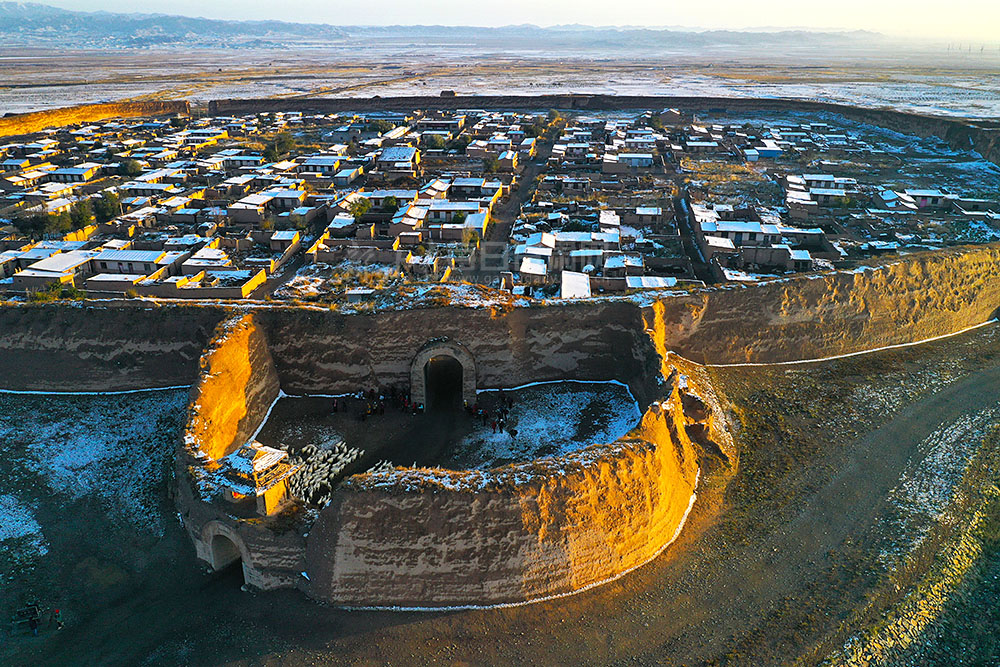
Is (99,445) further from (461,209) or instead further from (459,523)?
(461,209)

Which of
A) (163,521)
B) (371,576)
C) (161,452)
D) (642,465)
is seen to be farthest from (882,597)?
(161,452)

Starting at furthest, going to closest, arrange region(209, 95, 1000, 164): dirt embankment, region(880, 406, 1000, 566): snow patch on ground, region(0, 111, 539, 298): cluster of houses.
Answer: region(209, 95, 1000, 164): dirt embankment < region(0, 111, 539, 298): cluster of houses < region(880, 406, 1000, 566): snow patch on ground

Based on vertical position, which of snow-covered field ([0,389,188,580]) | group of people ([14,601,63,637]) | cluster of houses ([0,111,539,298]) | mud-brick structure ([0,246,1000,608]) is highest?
mud-brick structure ([0,246,1000,608])

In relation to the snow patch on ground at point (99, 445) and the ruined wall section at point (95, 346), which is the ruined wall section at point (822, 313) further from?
the snow patch on ground at point (99, 445)

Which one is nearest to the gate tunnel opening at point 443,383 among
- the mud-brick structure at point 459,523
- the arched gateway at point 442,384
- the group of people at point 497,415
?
the arched gateway at point 442,384

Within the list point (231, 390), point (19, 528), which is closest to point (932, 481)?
point (231, 390)

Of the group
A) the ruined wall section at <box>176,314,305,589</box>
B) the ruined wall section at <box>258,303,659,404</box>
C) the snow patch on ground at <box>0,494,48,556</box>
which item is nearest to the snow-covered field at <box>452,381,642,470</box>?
the ruined wall section at <box>258,303,659,404</box>

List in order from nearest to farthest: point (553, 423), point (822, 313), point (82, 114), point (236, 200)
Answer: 1. point (553, 423)
2. point (822, 313)
3. point (236, 200)
4. point (82, 114)

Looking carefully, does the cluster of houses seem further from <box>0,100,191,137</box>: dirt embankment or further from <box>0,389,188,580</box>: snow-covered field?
<box>0,389,188,580</box>: snow-covered field
